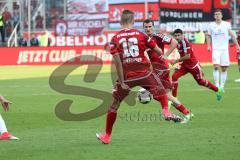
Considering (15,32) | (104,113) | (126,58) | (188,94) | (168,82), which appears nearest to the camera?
(126,58)

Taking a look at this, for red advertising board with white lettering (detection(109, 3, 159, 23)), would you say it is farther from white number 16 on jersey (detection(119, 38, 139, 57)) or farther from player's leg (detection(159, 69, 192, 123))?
white number 16 on jersey (detection(119, 38, 139, 57))

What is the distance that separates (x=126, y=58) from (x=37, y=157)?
2459mm

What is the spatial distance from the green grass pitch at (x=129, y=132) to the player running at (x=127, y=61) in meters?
0.56

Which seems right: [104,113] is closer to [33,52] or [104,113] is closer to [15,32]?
[33,52]

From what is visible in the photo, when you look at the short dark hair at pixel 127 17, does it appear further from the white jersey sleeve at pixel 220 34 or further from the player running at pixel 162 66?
the white jersey sleeve at pixel 220 34

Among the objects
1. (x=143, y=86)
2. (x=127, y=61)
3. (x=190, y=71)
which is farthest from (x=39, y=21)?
(x=127, y=61)

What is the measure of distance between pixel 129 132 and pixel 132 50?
1.93 metres

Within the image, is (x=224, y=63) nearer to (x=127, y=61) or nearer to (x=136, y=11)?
(x=127, y=61)

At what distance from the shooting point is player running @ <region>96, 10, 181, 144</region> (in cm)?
1202

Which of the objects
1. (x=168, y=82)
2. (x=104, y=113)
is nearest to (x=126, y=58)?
(x=168, y=82)

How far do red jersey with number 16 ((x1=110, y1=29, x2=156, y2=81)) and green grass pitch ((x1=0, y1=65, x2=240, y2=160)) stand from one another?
1131 millimetres

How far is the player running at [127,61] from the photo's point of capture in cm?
1202

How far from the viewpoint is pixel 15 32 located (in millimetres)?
45625

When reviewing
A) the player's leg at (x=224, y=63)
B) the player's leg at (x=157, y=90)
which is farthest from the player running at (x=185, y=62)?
the player's leg at (x=224, y=63)
